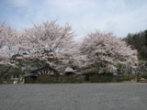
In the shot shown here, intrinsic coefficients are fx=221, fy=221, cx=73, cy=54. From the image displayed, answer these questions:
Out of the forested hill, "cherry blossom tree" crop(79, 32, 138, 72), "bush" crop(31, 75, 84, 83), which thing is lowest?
"bush" crop(31, 75, 84, 83)

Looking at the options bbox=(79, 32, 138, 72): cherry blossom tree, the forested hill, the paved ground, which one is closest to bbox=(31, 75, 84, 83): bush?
bbox=(79, 32, 138, 72): cherry blossom tree

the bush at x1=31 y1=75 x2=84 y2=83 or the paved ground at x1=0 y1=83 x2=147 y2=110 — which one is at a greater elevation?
the bush at x1=31 y1=75 x2=84 y2=83

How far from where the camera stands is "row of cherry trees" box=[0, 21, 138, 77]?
21.9 metres

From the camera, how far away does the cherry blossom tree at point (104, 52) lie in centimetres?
2416

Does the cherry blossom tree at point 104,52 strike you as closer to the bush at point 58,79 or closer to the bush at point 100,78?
the bush at point 100,78

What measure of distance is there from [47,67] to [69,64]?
7.57 ft

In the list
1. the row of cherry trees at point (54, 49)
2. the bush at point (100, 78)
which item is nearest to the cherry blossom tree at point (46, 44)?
the row of cherry trees at point (54, 49)

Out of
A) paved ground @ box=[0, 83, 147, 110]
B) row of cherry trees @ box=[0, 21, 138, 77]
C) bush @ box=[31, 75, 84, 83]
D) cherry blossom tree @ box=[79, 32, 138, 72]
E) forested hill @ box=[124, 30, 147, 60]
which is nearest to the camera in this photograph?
paved ground @ box=[0, 83, 147, 110]

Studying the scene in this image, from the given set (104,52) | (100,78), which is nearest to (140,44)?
(104,52)

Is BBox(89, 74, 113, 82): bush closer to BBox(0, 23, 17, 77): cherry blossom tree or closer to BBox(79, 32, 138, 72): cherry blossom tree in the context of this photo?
BBox(79, 32, 138, 72): cherry blossom tree

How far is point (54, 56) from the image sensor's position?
21.4 m

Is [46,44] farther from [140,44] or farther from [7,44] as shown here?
[140,44]

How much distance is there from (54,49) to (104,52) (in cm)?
550

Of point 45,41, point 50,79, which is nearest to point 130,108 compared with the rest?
point 50,79
